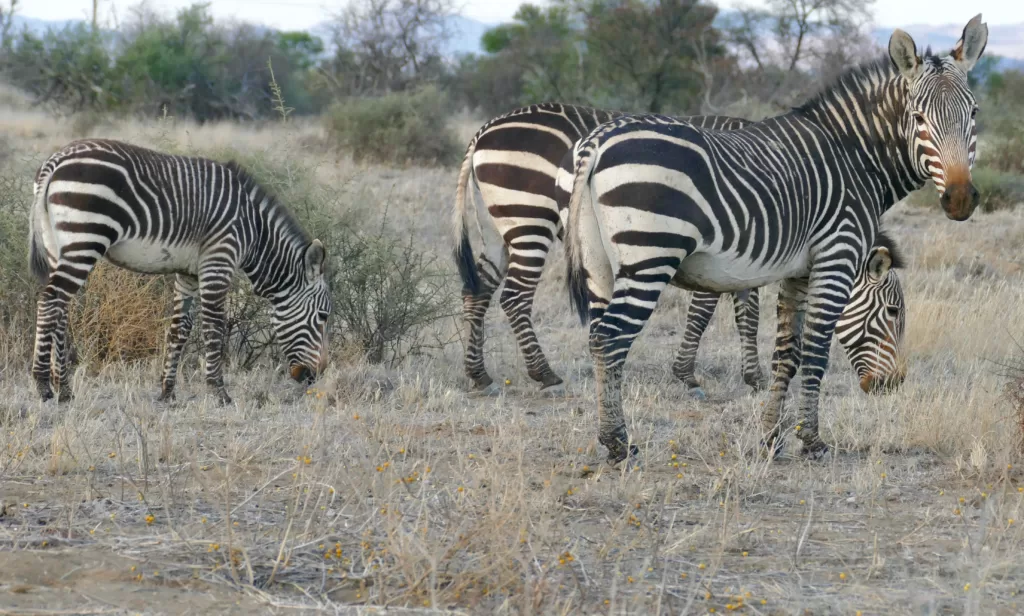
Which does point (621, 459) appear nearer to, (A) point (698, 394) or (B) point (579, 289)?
(B) point (579, 289)

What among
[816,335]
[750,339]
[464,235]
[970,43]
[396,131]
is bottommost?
[750,339]

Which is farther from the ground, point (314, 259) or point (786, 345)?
point (314, 259)

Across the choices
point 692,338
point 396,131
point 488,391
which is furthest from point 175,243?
point 396,131

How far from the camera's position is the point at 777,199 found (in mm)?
5266

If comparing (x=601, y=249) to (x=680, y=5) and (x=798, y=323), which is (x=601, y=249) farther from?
(x=680, y=5)

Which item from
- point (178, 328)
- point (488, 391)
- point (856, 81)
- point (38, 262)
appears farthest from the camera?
point (488, 391)

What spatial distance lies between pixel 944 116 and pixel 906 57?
1.26 ft

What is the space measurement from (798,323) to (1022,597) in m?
2.49

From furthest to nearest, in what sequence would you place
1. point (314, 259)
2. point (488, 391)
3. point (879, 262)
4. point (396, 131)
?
1. point (396, 131)
2. point (488, 391)
3. point (314, 259)
4. point (879, 262)

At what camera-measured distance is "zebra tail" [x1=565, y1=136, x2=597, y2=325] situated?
16.5ft

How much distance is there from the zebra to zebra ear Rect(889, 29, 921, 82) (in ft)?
5.23

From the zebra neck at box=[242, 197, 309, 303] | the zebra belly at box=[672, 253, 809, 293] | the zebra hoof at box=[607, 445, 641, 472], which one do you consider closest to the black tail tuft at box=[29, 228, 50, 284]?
the zebra neck at box=[242, 197, 309, 303]

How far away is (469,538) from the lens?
11.9ft

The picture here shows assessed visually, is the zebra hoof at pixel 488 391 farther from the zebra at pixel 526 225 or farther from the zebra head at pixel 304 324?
the zebra head at pixel 304 324
